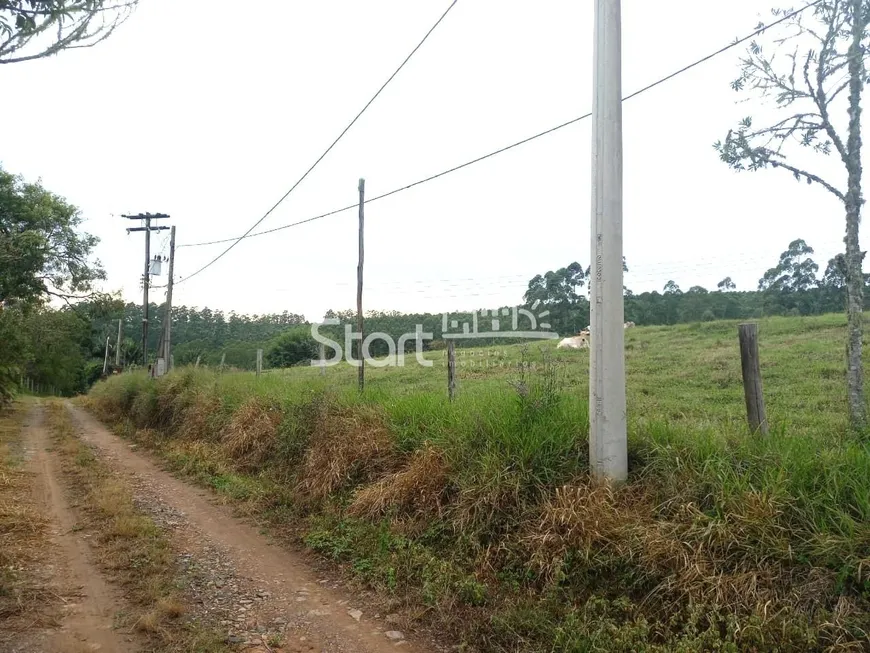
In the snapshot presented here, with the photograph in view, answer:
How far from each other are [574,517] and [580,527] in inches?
2.9

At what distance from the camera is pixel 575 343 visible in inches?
628

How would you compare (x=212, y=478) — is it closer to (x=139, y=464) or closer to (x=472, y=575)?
(x=139, y=464)

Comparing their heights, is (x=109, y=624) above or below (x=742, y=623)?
below

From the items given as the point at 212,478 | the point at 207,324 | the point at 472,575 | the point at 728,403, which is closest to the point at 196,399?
the point at 212,478

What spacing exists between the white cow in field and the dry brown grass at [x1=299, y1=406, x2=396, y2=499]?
940 cm

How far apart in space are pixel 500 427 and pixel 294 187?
7042mm

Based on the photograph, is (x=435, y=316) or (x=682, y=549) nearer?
(x=682, y=549)

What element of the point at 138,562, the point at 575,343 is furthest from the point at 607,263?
the point at 575,343

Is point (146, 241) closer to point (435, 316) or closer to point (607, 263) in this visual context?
point (435, 316)

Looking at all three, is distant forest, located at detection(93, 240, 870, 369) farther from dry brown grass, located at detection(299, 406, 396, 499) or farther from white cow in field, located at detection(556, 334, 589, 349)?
dry brown grass, located at detection(299, 406, 396, 499)

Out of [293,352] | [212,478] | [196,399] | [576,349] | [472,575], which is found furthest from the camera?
[293,352]

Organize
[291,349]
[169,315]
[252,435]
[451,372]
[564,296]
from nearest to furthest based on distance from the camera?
[451,372]
[252,435]
[169,315]
[564,296]
[291,349]

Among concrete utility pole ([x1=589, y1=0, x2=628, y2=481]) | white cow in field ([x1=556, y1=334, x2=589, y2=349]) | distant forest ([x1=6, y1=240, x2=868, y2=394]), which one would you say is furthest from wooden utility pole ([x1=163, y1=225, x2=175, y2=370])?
concrete utility pole ([x1=589, y1=0, x2=628, y2=481])

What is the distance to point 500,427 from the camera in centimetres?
441
